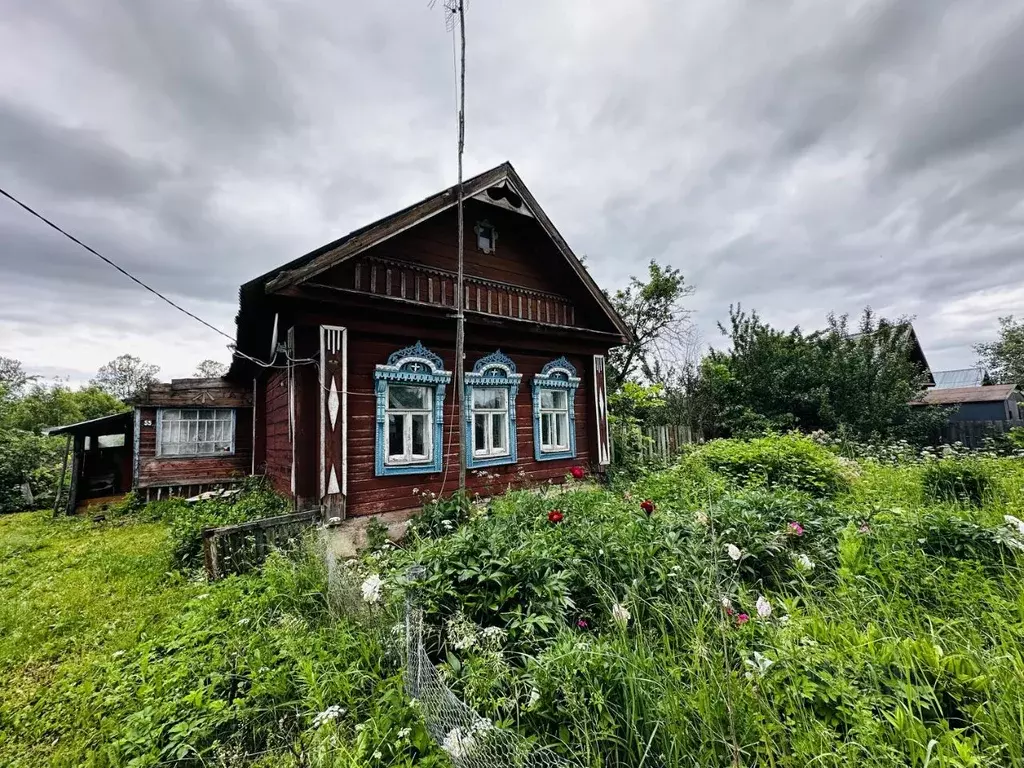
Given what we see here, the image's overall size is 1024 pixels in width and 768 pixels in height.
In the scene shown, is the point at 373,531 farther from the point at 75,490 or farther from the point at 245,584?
the point at 75,490

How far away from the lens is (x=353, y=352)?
578 centimetres

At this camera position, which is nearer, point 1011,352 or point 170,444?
point 170,444

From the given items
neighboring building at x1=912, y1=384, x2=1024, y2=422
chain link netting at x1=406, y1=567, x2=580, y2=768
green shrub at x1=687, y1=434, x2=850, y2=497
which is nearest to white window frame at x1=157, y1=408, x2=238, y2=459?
chain link netting at x1=406, y1=567, x2=580, y2=768

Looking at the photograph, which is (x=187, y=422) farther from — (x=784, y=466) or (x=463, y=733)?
(x=784, y=466)

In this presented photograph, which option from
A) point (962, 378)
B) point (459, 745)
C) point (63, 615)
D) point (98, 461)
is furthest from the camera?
point (962, 378)

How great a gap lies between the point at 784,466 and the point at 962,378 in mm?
40834

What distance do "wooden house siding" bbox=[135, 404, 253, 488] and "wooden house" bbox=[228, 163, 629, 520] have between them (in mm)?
2669

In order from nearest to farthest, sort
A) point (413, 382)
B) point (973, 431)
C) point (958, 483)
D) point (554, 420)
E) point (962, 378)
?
point (958, 483) → point (413, 382) → point (554, 420) → point (973, 431) → point (962, 378)

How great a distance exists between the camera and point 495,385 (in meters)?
7.26

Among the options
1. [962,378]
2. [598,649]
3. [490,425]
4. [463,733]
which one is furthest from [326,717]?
[962,378]

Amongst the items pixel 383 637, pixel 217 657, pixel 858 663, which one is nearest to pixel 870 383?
pixel 858 663

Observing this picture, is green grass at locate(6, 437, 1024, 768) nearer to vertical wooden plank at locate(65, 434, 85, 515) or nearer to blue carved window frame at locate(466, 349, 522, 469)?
blue carved window frame at locate(466, 349, 522, 469)

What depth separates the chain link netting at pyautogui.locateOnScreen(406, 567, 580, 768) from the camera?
151cm

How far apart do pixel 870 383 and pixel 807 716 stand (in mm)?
14856
